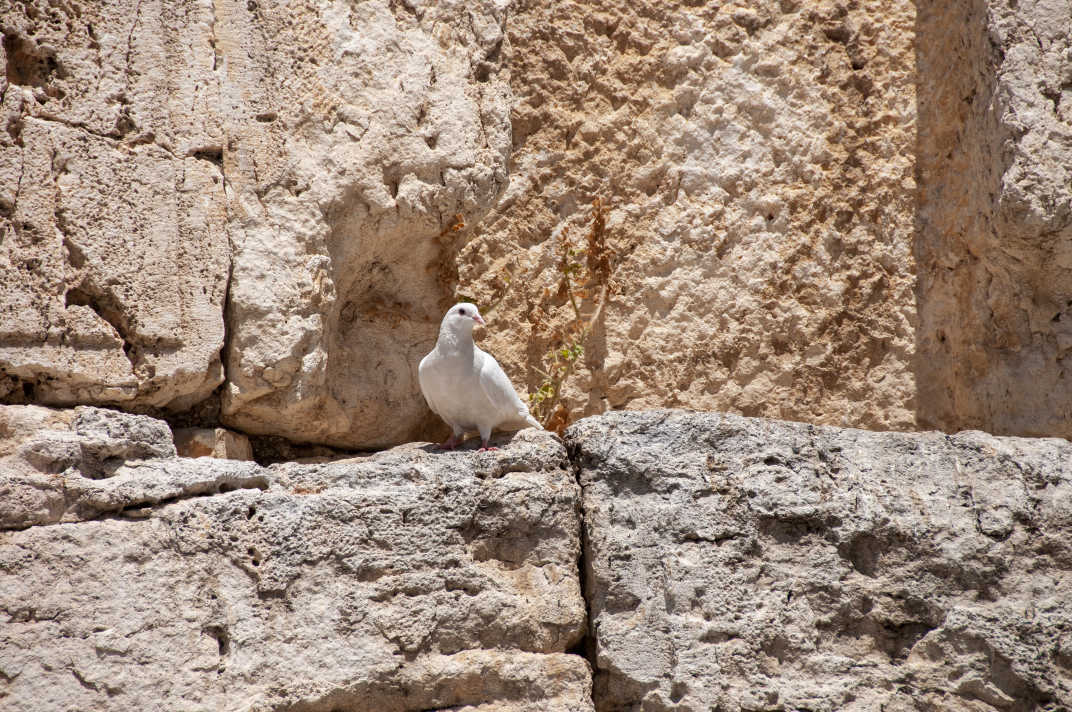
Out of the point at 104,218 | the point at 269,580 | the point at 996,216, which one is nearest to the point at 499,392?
the point at 269,580

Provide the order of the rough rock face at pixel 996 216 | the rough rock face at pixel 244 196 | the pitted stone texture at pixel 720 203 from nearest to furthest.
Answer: the rough rock face at pixel 244 196 < the rough rock face at pixel 996 216 < the pitted stone texture at pixel 720 203

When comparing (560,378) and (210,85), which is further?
(560,378)

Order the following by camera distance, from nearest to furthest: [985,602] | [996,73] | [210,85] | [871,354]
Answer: [985,602]
[210,85]
[996,73]
[871,354]

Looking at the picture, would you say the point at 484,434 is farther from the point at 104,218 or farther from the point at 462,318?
the point at 104,218

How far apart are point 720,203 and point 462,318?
1.27 metres

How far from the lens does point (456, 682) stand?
2.92 m

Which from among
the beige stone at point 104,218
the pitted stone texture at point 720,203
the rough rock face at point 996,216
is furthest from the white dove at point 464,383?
the rough rock face at point 996,216

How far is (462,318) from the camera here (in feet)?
11.6

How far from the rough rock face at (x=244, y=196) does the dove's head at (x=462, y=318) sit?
361mm

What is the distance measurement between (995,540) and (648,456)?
1.01m

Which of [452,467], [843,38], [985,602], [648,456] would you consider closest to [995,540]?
[985,602]

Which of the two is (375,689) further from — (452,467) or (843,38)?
(843,38)

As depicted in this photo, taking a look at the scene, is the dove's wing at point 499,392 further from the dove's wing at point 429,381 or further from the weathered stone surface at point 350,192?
the weathered stone surface at point 350,192

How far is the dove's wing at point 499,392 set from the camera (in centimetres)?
351
